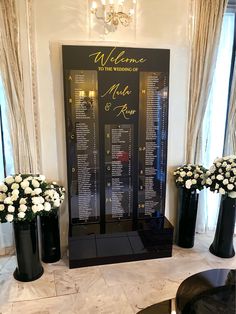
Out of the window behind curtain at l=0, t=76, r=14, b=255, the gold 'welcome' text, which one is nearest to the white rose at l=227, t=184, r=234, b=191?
the gold 'welcome' text

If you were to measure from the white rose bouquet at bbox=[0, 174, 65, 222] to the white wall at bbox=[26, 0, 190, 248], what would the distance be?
496 mm

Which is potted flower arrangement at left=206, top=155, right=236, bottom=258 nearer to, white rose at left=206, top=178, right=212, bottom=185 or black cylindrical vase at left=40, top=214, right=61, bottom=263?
white rose at left=206, top=178, right=212, bottom=185

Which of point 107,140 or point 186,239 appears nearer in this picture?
point 107,140

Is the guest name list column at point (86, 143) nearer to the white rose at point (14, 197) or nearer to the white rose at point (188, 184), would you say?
the white rose at point (14, 197)

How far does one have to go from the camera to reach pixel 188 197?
2912mm

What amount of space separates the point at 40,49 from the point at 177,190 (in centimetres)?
210

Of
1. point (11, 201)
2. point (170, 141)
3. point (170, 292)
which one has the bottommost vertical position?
point (170, 292)

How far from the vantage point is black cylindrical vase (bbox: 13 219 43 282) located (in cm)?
239

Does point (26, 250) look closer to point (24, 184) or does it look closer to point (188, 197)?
point (24, 184)

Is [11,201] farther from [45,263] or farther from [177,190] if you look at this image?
[177,190]

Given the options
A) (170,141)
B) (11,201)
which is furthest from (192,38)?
(11,201)

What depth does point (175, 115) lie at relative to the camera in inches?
117

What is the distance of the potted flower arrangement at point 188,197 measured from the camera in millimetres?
2857

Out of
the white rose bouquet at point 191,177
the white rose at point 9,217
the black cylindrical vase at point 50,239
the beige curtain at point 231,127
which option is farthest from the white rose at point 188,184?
the white rose at point 9,217
